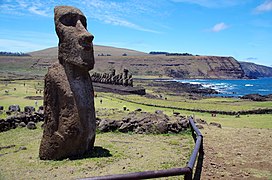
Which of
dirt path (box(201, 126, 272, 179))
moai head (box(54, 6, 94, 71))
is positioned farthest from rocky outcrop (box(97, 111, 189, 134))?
moai head (box(54, 6, 94, 71))

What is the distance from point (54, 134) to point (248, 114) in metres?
20.3

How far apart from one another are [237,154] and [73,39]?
6.21 m

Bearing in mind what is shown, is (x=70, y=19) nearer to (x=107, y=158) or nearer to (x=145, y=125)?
(x=107, y=158)

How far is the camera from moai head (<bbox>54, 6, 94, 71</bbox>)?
923cm

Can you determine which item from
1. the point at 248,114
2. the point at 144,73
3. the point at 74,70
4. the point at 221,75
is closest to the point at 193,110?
the point at 248,114

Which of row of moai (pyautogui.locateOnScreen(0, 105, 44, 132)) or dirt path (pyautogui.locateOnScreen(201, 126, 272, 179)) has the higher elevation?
dirt path (pyautogui.locateOnScreen(201, 126, 272, 179))

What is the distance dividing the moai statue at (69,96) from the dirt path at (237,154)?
12.8ft

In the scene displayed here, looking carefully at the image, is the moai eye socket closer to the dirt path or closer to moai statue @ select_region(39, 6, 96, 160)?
moai statue @ select_region(39, 6, 96, 160)

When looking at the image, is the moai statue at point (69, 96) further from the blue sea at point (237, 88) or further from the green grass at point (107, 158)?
the blue sea at point (237, 88)

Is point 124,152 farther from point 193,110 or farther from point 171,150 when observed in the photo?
point 193,110

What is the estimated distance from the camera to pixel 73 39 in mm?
9281

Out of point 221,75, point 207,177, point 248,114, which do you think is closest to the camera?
point 207,177

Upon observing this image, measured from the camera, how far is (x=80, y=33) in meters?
9.32

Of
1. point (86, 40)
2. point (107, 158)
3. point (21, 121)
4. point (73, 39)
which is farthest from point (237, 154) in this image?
Result: point (21, 121)
